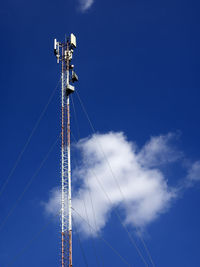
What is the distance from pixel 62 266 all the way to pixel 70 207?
7.96 m

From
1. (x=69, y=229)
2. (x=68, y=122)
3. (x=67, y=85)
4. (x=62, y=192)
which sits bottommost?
(x=69, y=229)

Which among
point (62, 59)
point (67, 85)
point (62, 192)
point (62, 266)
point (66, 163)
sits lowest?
point (62, 266)

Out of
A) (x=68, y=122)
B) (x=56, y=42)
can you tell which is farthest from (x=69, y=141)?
(x=56, y=42)

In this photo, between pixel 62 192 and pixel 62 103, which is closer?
pixel 62 192

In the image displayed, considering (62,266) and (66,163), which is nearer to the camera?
(62,266)

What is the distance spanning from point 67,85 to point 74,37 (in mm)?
10967

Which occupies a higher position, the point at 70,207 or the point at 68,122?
the point at 68,122

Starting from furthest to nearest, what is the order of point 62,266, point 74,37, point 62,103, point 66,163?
point 74,37 → point 62,103 → point 66,163 → point 62,266

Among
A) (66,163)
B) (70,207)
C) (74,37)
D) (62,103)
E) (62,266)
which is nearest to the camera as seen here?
(62,266)

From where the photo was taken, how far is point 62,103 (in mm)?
63875

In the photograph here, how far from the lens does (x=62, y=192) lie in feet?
186

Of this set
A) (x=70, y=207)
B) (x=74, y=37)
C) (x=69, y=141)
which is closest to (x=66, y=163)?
(x=69, y=141)

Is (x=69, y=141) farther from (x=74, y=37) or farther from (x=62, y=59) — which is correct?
(x=74, y=37)

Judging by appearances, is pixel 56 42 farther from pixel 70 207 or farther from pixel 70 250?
pixel 70 250
